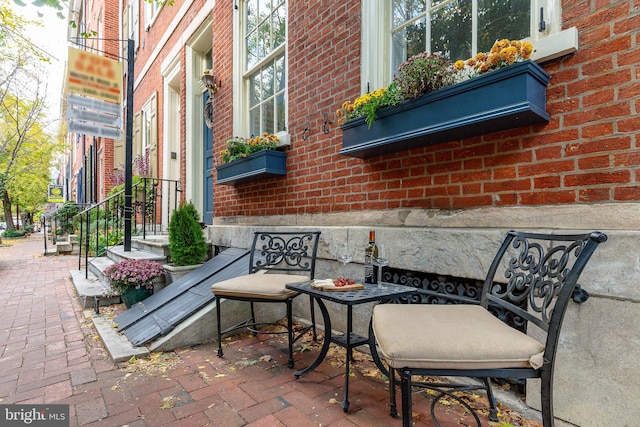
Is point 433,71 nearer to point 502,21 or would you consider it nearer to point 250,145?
point 502,21

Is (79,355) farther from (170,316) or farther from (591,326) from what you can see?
(591,326)

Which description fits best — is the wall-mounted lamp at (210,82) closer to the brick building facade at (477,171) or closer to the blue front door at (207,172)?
the brick building facade at (477,171)

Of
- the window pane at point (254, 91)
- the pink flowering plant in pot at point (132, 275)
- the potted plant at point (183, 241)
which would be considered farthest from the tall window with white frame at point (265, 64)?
the pink flowering plant in pot at point (132, 275)

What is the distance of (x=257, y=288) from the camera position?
232 centimetres

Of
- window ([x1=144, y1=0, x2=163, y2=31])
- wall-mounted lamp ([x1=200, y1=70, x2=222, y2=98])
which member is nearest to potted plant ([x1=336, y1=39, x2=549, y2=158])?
wall-mounted lamp ([x1=200, y1=70, x2=222, y2=98])

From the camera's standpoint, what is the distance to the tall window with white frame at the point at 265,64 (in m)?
3.72

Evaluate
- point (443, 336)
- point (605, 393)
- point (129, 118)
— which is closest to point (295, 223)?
point (443, 336)

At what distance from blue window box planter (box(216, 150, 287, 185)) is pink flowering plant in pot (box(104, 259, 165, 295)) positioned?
131 cm

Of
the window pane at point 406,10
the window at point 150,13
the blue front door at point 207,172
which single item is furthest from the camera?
the window at point 150,13

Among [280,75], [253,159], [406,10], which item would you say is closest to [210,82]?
[280,75]

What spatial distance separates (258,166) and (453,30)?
2.08 metres

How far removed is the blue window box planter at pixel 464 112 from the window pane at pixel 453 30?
1.61ft

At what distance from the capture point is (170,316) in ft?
9.40

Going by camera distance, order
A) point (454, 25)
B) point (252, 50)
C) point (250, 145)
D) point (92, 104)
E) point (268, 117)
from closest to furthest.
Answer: point (454, 25) < point (250, 145) < point (268, 117) < point (252, 50) < point (92, 104)
